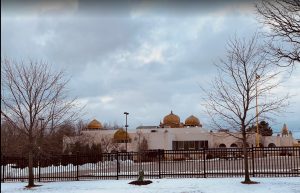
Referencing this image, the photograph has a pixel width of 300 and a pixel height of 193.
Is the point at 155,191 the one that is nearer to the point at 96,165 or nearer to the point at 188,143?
the point at 96,165

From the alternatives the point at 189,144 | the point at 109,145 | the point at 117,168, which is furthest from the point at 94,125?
the point at 117,168

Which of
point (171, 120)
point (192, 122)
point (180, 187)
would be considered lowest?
point (180, 187)

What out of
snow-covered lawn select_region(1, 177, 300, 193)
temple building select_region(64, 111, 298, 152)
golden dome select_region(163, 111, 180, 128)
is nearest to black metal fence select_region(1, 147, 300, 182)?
snow-covered lawn select_region(1, 177, 300, 193)

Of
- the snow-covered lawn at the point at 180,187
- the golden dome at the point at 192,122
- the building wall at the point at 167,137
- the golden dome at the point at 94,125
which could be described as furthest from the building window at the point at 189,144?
the snow-covered lawn at the point at 180,187

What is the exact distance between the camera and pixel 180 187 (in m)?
17.1

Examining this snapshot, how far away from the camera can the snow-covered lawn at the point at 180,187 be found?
15.9m

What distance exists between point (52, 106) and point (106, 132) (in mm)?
53034

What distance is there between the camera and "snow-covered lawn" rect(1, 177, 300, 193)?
15867 mm

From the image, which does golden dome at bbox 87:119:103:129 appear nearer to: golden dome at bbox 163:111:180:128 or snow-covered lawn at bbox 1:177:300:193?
golden dome at bbox 163:111:180:128

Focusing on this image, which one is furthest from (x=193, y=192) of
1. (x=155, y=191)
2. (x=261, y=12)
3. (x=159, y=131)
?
(x=159, y=131)

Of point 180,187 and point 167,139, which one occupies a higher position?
point 167,139

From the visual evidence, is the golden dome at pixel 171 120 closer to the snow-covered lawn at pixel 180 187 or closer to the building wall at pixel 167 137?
the building wall at pixel 167 137

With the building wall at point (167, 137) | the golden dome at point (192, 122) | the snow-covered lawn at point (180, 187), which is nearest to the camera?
the snow-covered lawn at point (180, 187)

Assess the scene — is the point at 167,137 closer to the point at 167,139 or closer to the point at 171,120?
the point at 167,139
